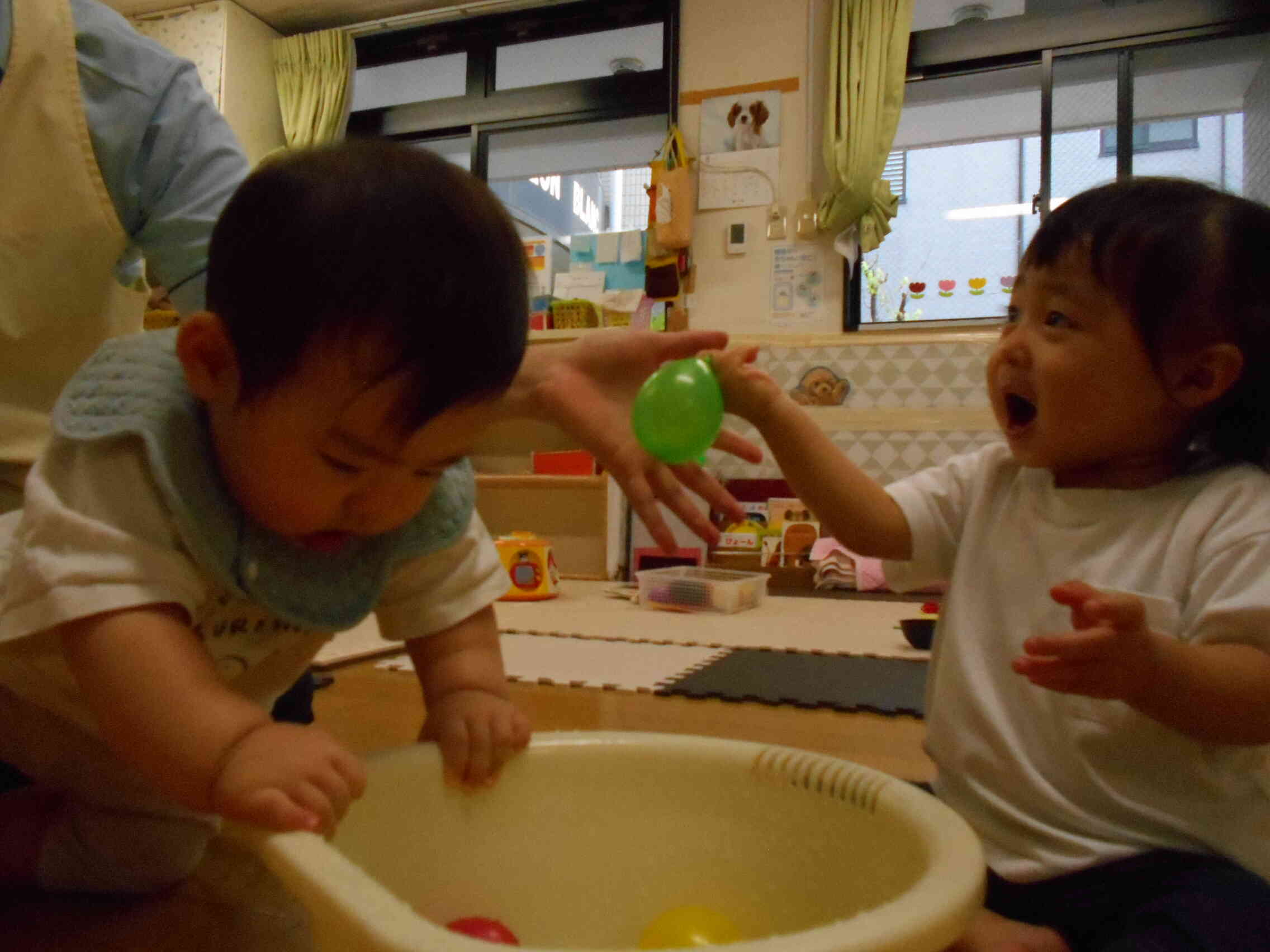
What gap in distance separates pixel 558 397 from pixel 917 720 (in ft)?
2.35

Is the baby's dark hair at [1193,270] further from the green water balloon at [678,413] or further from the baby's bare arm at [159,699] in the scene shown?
the baby's bare arm at [159,699]

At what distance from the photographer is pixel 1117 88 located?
282 cm

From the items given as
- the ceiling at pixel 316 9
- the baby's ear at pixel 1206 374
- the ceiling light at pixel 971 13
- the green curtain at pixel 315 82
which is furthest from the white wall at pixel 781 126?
the baby's ear at pixel 1206 374

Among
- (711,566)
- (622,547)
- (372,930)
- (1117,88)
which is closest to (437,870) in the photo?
(372,930)

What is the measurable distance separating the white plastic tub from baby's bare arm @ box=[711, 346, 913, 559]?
22cm

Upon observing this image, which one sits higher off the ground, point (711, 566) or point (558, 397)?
point (558, 397)

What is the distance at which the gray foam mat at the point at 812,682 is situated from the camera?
1.30 metres

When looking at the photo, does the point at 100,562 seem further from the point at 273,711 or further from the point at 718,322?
the point at 718,322

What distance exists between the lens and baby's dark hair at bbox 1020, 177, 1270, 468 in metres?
0.63

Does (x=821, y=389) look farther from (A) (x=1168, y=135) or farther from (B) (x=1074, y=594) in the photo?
(B) (x=1074, y=594)

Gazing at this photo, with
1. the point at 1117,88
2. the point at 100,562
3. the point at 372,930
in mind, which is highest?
the point at 1117,88

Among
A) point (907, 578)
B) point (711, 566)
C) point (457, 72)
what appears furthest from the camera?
point (457, 72)

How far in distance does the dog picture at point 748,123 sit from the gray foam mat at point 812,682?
1.94m

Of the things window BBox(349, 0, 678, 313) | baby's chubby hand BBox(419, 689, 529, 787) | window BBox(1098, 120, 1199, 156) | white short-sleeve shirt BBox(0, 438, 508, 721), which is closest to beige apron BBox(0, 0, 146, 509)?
white short-sleeve shirt BBox(0, 438, 508, 721)
